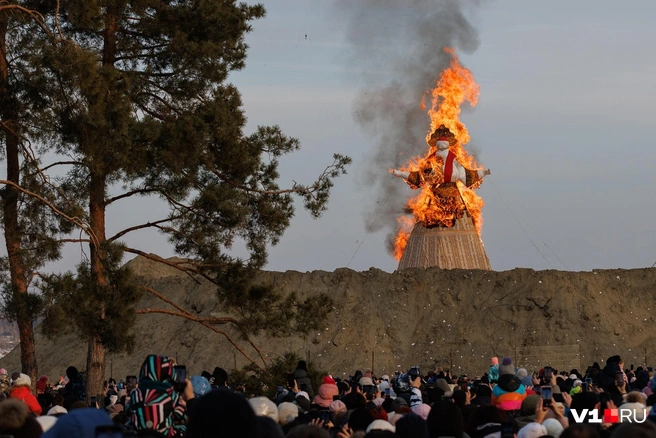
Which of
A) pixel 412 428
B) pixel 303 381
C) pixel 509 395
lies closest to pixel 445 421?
pixel 412 428

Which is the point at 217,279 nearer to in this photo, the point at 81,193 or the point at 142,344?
the point at 81,193

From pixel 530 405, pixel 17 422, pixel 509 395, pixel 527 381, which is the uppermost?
pixel 527 381

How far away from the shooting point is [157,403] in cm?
880

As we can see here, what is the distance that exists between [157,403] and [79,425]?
3069 millimetres

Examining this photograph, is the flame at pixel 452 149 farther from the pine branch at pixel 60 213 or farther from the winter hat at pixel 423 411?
the winter hat at pixel 423 411

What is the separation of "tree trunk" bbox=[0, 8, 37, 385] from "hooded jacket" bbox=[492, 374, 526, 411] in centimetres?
1096

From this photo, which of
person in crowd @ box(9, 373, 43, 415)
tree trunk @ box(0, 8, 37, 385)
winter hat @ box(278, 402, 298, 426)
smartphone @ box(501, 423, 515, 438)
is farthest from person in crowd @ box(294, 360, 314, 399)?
smartphone @ box(501, 423, 515, 438)

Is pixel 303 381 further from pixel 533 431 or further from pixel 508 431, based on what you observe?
pixel 508 431

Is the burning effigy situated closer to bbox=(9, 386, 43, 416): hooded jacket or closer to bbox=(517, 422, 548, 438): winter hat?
bbox=(9, 386, 43, 416): hooded jacket

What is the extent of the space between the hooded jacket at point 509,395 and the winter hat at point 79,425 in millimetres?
7318

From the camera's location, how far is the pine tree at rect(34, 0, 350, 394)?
68.7ft

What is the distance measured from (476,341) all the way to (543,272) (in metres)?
5.51

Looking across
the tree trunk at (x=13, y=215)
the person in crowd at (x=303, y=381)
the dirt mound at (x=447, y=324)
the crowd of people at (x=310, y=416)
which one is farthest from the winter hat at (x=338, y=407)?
the dirt mound at (x=447, y=324)

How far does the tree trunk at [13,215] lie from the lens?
21.4 m
